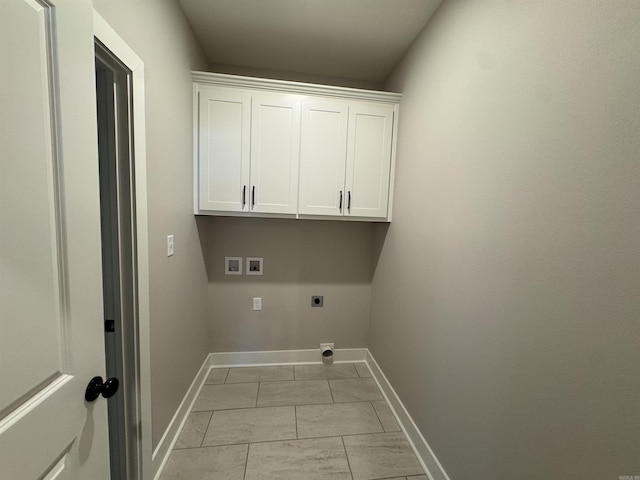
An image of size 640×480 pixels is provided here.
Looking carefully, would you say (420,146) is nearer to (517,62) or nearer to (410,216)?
(410,216)

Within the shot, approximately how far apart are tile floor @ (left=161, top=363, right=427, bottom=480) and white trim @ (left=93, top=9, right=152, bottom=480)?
369 millimetres

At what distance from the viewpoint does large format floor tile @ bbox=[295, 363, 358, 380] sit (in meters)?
2.25

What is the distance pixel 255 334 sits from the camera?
2.37m

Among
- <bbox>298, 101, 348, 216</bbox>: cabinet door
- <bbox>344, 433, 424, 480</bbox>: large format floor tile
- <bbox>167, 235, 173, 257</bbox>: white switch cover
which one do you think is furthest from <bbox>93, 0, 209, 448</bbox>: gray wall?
<bbox>344, 433, 424, 480</bbox>: large format floor tile

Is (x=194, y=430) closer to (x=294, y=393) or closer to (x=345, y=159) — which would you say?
(x=294, y=393)

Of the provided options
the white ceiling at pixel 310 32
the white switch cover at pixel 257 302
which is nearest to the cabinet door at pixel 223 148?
the white ceiling at pixel 310 32

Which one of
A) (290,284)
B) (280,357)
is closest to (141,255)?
(290,284)

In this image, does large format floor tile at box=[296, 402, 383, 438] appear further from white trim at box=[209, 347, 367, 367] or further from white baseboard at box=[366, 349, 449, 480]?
white trim at box=[209, 347, 367, 367]

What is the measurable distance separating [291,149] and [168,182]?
87 cm

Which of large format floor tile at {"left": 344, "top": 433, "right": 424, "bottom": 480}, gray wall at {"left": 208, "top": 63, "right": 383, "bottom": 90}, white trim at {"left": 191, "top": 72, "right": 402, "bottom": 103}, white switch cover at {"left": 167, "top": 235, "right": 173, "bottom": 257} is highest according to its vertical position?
gray wall at {"left": 208, "top": 63, "right": 383, "bottom": 90}

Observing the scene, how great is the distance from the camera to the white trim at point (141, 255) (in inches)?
42.5

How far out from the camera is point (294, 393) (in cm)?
201

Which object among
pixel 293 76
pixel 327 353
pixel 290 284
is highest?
pixel 293 76

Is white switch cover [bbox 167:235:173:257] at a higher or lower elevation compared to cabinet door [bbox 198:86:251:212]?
lower
